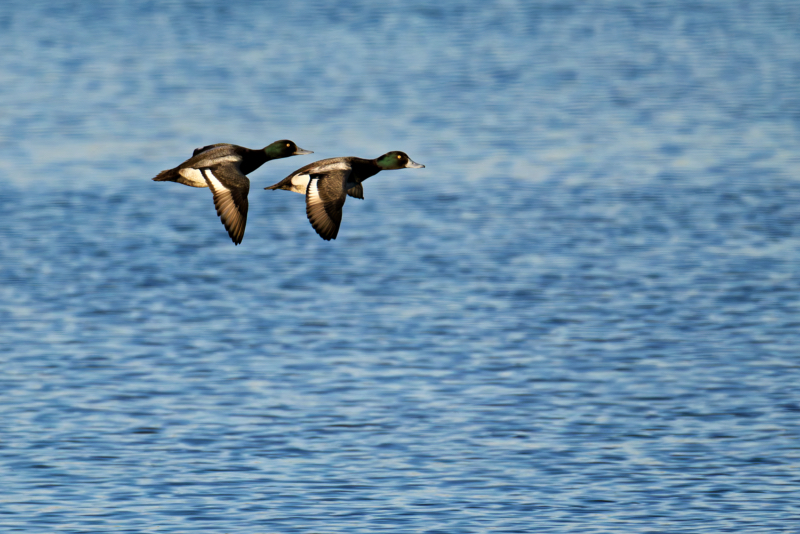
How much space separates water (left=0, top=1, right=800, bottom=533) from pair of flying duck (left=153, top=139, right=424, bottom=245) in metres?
7.60

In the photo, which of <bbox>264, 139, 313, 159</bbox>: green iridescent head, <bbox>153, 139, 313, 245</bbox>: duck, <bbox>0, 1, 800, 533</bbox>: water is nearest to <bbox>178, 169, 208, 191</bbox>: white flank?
<bbox>153, 139, 313, 245</bbox>: duck

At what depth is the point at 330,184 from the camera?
12266 millimetres

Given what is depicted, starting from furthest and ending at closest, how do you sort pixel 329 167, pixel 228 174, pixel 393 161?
1. pixel 393 161
2. pixel 329 167
3. pixel 228 174

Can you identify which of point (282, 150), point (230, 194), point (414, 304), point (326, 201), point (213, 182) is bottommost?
point (414, 304)

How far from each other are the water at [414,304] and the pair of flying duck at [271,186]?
7.60 m

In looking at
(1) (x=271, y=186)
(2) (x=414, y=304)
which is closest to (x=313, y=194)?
(1) (x=271, y=186)

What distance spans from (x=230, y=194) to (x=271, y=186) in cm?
45

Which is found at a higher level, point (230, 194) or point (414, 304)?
point (230, 194)

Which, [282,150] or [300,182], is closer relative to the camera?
[282,150]

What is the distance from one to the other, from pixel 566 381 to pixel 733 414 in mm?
3217

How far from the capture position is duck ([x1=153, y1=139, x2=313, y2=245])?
11719mm

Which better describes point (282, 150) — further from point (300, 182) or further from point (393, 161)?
point (393, 161)

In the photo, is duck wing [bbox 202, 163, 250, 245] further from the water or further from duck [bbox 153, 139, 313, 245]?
the water

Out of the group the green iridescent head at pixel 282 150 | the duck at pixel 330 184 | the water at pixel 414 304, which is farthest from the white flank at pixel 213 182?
the water at pixel 414 304
